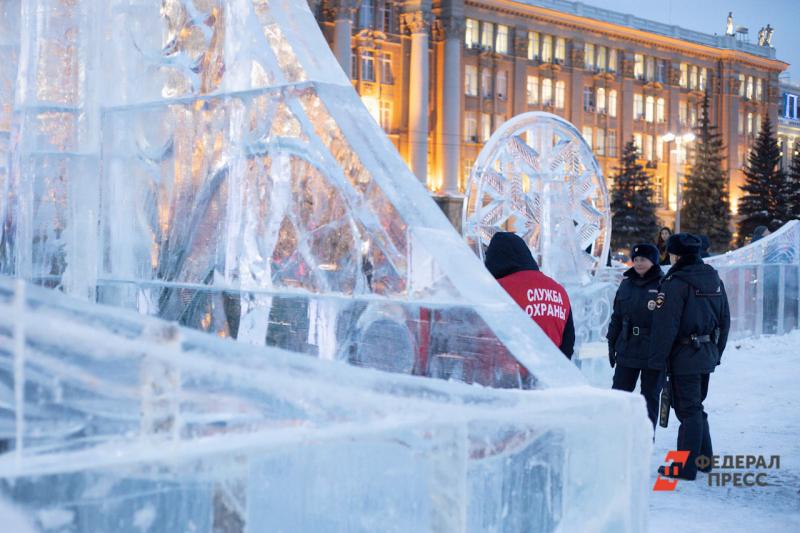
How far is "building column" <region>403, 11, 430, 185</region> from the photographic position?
2008 inches

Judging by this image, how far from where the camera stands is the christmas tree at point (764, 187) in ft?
180

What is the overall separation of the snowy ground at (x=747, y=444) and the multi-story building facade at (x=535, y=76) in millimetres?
35873

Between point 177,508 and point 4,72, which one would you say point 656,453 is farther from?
point 177,508

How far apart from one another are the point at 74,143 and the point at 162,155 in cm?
49

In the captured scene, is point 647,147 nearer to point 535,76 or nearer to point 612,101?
point 612,101

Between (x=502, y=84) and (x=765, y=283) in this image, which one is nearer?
(x=765, y=283)

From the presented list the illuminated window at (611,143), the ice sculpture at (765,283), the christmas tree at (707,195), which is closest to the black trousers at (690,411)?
the ice sculpture at (765,283)

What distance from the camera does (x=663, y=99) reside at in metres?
67.9

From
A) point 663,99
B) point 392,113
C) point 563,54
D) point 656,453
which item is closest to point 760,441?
point 656,453

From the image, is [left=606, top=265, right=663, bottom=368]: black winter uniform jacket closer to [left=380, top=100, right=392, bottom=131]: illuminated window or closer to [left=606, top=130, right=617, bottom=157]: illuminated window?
[left=380, top=100, right=392, bottom=131]: illuminated window

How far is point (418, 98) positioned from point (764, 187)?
58.6 feet

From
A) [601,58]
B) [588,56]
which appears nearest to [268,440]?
[588,56]

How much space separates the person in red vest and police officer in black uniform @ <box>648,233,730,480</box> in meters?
1.53

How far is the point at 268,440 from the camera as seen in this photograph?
7.63 feet
